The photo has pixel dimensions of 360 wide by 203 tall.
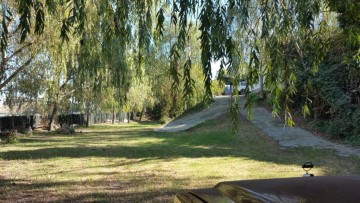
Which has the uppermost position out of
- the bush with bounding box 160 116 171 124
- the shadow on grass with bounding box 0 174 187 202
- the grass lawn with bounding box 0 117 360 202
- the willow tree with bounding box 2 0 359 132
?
the willow tree with bounding box 2 0 359 132

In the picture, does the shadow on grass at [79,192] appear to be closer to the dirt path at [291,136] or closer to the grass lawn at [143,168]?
the grass lawn at [143,168]

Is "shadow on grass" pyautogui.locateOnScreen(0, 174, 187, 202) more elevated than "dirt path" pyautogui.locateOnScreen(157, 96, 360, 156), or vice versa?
"dirt path" pyautogui.locateOnScreen(157, 96, 360, 156)

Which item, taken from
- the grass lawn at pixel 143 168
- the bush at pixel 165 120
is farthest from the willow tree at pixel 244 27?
the bush at pixel 165 120

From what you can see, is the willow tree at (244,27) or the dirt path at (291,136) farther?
the dirt path at (291,136)

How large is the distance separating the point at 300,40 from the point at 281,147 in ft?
28.8

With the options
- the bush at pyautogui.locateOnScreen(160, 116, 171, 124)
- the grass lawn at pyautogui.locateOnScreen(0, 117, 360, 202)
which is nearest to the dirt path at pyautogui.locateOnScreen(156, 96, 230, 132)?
the bush at pyautogui.locateOnScreen(160, 116, 171, 124)

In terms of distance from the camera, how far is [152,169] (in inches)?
357

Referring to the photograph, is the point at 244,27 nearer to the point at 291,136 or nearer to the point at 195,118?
the point at 291,136

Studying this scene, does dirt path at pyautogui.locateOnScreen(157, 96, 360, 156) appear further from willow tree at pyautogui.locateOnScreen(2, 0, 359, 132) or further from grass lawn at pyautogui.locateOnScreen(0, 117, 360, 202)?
willow tree at pyautogui.locateOnScreen(2, 0, 359, 132)

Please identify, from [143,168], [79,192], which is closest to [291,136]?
[143,168]

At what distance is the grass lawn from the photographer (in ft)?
21.6

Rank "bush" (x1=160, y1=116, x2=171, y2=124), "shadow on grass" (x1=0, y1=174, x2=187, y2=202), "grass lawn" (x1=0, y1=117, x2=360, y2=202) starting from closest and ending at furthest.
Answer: "shadow on grass" (x1=0, y1=174, x2=187, y2=202) → "grass lawn" (x1=0, y1=117, x2=360, y2=202) → "bush" (x1=160, y1=116, x2=171, y2=124)

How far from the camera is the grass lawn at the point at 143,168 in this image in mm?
6582

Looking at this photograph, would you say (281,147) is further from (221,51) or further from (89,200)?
Result: (221,51)
